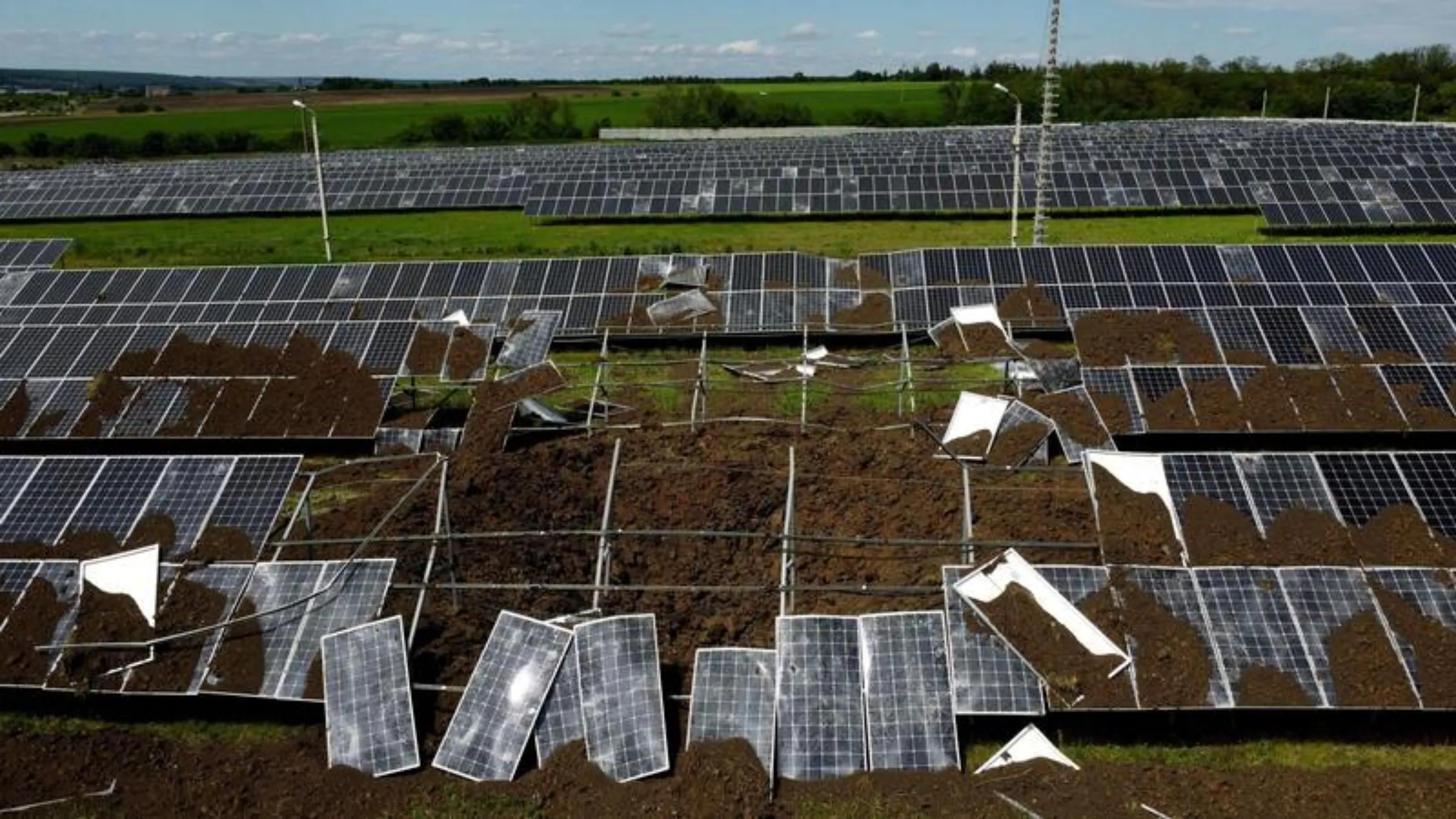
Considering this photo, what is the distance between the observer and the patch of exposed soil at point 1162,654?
13344 mm

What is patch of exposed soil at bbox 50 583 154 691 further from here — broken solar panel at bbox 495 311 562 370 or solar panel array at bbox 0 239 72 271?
solar panel array at bbox 0 239 72 271

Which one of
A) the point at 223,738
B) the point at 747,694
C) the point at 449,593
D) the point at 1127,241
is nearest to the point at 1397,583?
the point at 747,694

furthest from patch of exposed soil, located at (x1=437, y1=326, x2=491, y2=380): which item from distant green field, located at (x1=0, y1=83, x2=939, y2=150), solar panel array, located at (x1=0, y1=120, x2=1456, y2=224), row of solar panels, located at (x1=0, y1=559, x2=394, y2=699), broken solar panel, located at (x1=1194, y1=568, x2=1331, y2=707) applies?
distant green field, located at (x1=0, y1=83, x2=939, y2=150)

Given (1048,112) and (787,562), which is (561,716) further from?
(1048,112)

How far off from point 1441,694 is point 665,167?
50.4 m

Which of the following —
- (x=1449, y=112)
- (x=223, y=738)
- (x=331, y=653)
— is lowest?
(x=1449, y=112)

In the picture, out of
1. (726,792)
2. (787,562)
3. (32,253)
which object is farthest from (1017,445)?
(32,253)

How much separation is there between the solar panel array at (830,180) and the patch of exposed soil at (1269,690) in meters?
37.3

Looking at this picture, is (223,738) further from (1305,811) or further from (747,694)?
(1305,811)

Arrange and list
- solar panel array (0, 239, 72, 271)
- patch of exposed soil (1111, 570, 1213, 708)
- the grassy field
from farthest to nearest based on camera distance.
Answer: the grassy field < solar panel array (0, 239, 72, 271) < patch of exposed soil (1111, 570, 1213, 708)

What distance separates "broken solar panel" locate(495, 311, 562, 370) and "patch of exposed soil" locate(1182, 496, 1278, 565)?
14448 mm

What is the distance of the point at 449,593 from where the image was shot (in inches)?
636

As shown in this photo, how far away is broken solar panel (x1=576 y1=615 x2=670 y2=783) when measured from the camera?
13188 millimetres

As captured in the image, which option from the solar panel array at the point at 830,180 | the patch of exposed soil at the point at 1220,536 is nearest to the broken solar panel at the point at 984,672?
the patch of exposed soil at the point at 1220,536
